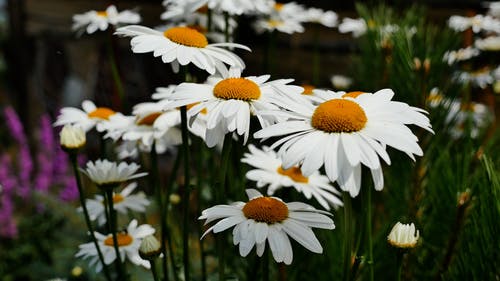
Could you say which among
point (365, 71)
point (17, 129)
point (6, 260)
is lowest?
point (6, 260)

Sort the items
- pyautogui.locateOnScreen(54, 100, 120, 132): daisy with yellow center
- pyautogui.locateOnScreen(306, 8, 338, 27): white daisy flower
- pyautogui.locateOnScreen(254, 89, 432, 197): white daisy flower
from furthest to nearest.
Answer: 1. pyautogui.locateOnScreen(306, 8, 338, 27): white daisy flower
2. pyautogui.locateOnScreen(54, 100, 120, 132): daisy with yellow center
3. pyautogui.locateOnScreen(254, 89, 432, 197): white daisy flower

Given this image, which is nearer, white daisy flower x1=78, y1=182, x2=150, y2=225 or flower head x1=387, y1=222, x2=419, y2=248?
flower head x1=387, y1=222, x2=419, y2=248

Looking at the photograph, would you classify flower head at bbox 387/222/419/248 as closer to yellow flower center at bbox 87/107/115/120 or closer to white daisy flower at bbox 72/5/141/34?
yellow flower center at bbox 87/107/115/120

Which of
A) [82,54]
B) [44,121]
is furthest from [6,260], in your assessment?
[82,54]

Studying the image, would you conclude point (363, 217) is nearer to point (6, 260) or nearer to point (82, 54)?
point (6, 260)

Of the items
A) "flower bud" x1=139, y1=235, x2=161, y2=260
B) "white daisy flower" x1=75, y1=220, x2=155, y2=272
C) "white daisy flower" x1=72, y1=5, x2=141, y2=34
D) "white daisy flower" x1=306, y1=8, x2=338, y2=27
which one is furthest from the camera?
"white daisy flower" x1=306, y1=8, x2=338, y2=27

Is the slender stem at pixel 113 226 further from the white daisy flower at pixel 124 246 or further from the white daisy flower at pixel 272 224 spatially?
the white daisy flower at pixel 272 224

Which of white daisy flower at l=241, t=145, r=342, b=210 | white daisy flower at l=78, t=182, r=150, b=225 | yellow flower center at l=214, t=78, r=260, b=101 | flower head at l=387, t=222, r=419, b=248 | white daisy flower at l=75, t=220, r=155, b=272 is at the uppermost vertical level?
yellow flower center at l=214, t=78, r=260, b=101

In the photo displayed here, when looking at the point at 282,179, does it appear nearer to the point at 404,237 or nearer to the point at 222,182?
the point at 222,182

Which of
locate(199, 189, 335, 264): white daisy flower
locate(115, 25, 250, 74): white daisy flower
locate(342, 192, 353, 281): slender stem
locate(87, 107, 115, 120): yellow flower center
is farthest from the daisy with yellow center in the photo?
locate(342, 192, 353, 281): slender stem
